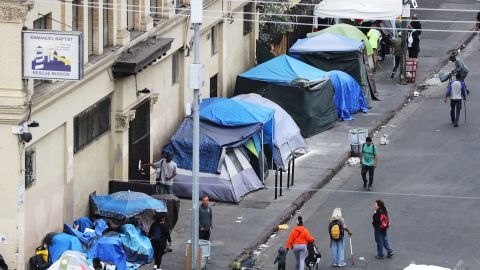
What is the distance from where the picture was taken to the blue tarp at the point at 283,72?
4166 cm

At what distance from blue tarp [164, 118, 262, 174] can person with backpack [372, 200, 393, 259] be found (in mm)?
5916

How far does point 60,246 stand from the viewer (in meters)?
28.4

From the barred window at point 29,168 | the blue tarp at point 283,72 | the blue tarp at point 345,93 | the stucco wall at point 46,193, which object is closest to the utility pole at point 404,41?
the blue tarp at point 345,93

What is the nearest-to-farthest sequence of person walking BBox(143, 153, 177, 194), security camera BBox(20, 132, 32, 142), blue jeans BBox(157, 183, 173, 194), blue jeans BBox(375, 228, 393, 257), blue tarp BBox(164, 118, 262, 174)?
security camera BBox(20, 132, 32, 142), blue jeans BBox(375, 228, 393, 257), blue jeans BBox(157, 183, 173, 194), person walking BBox(143, 153, 177, 194), blue tarp BBox(164, 118, 262, 174)

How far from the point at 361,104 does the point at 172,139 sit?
1138cm

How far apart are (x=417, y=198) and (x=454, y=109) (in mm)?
7961

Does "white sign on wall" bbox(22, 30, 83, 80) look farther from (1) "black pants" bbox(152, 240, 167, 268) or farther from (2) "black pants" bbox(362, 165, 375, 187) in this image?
(2) "black pants" bbox(362, 165, 375, 187)

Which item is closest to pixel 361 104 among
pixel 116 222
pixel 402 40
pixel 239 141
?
pixel 402 40

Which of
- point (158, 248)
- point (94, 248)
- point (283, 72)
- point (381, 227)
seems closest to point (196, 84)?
point (158, 248)

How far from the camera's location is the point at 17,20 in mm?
26516

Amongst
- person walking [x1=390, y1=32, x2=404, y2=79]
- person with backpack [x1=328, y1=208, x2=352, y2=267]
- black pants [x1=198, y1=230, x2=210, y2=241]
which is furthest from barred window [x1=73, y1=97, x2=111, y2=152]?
person walking [x1=390, y1=32, x2=404, y2=79]

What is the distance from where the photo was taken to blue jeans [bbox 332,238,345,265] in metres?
29.6

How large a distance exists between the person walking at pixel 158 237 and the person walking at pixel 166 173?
4080 mm

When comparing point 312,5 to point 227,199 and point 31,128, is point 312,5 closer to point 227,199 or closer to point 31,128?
point 227,199
